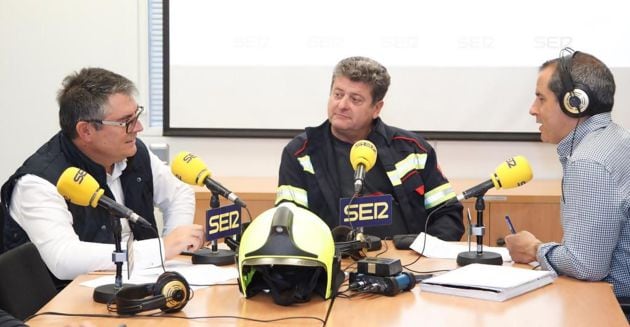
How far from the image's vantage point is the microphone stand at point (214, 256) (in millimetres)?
2814

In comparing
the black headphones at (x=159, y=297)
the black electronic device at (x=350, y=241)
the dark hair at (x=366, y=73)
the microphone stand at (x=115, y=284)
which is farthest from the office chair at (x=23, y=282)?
the dark hair at (x=366, y=73)

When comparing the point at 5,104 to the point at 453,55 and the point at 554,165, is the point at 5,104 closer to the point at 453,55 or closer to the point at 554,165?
the point at 453,55

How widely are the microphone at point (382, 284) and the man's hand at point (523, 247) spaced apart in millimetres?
543

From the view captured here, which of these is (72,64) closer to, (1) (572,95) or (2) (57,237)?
(2) (57,237)

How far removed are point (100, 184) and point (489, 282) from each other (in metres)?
1.52

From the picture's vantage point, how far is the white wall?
5.04 m

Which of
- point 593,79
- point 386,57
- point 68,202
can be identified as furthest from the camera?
point 386,57

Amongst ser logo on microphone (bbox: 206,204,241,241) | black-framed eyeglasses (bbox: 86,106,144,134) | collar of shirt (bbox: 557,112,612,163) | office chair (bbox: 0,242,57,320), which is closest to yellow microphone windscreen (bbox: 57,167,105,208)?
office chair (bbox: 0,242,57,320)

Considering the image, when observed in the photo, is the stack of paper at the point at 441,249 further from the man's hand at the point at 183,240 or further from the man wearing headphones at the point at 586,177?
the man's hand at the point at 183,240

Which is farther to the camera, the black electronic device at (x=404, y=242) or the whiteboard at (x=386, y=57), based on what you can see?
the whiteboard at (x=386, y=57)

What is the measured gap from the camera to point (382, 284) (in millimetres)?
2439

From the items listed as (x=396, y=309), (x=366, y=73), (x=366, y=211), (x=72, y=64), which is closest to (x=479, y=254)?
(x=366, y=211)

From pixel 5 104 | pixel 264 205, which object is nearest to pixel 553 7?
pixel 264 205

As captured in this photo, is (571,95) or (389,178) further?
(389,178)
